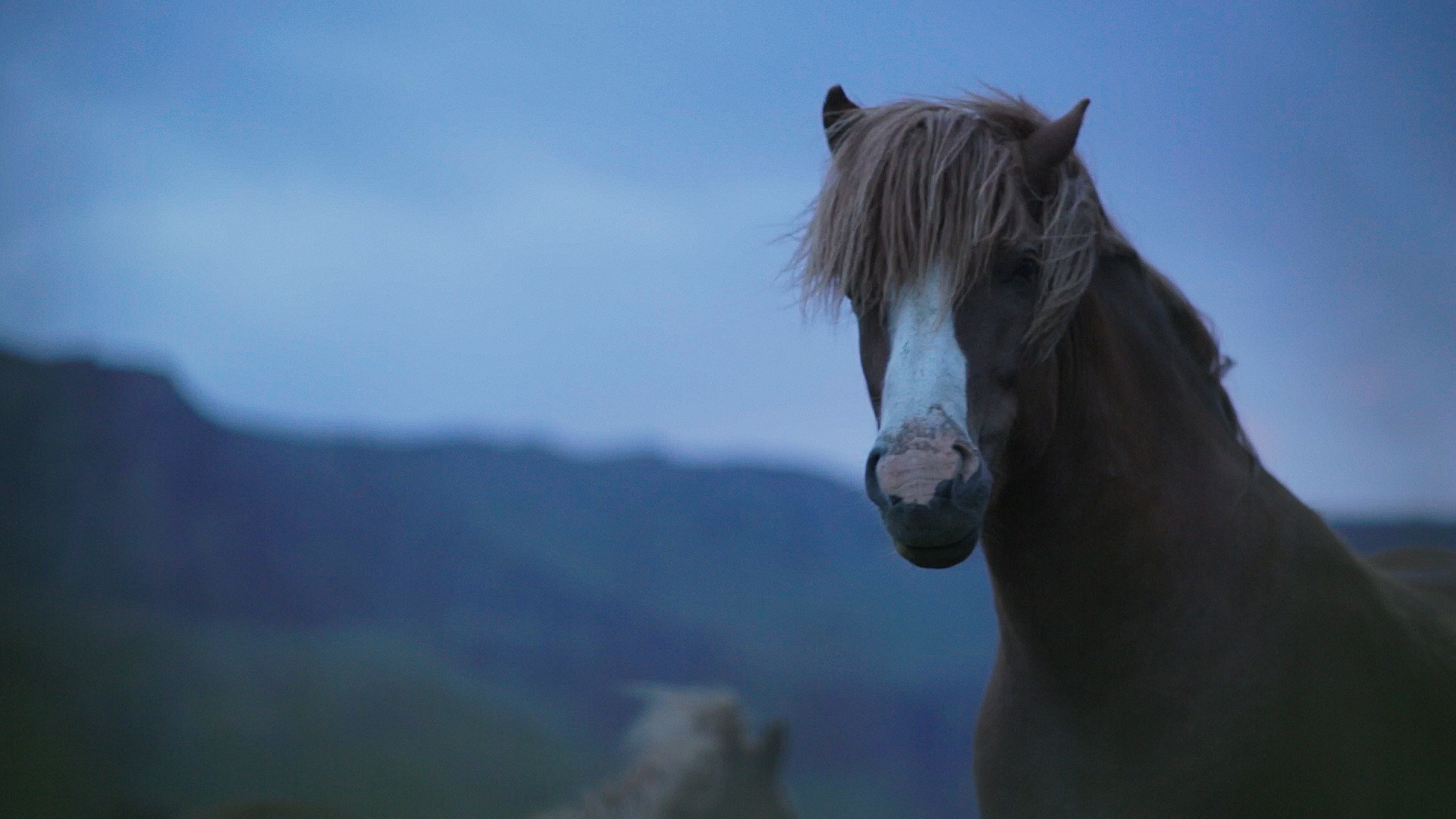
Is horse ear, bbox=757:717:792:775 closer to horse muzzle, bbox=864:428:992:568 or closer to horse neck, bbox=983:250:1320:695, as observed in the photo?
horse neck, bbox=983:250:1320:695

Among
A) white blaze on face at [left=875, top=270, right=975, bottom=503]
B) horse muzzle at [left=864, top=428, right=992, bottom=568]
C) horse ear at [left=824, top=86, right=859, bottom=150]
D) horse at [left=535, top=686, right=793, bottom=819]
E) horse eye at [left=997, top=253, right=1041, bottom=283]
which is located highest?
horse ear at [left=824, top=86, right=859, bottom=150]

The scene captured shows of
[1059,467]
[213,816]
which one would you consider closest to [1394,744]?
[1059,467]

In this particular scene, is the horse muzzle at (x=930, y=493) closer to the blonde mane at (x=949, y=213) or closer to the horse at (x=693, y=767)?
the blonde mane at (x=949, y=213)

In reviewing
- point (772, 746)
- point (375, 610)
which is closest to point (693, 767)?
point (772, 746)

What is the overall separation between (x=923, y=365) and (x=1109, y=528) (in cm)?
52

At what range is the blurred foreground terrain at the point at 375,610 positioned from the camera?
364 cm

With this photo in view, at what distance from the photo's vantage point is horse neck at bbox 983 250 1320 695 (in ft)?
5.46

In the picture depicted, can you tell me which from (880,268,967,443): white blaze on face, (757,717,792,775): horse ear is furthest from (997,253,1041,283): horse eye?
(757,717,792,775): horse ear

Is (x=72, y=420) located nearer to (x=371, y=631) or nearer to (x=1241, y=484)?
(x=371, y=631)

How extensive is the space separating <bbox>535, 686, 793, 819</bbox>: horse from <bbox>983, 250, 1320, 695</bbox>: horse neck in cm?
198

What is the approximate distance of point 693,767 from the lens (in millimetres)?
3654

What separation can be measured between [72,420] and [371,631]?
1.58 m

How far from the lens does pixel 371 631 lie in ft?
14.8

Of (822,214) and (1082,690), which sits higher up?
(822,214)
